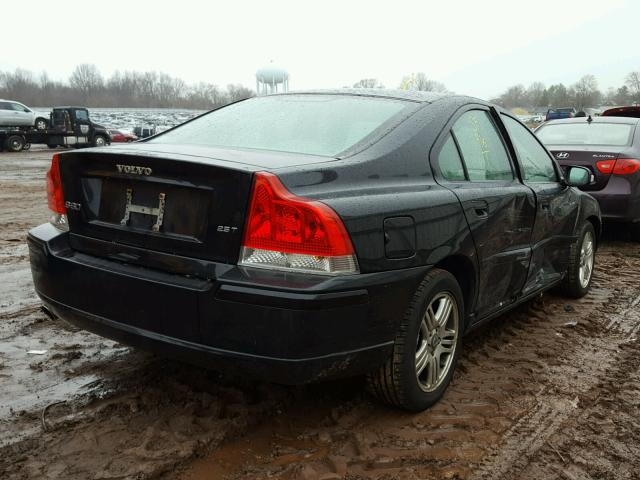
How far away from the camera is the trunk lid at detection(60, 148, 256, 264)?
2.41m

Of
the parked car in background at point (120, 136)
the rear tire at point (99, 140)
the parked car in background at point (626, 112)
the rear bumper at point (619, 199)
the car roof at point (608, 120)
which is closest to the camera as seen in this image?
the rear bumper at point (619, 199)

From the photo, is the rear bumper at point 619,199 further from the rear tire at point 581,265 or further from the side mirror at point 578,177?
the side mirror at point 578,177

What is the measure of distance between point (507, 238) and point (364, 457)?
158 centimetres

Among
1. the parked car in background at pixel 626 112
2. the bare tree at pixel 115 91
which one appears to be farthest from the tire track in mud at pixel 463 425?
the bare tree at pixel 115 91

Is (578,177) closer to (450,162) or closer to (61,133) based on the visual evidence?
(450,162)

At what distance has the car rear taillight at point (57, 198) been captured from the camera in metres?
3.00

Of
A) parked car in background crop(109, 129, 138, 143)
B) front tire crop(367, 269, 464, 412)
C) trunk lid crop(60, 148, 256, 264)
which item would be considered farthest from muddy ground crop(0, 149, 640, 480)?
parked car in background crop(109, 129, 138, 143)

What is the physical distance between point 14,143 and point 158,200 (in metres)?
29.4

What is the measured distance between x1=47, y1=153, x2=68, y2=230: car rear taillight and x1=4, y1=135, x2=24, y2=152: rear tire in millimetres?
28324

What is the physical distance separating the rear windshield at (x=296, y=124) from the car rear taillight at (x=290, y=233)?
52 cm

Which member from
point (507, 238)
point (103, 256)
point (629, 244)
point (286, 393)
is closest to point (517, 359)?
point (507, 238)

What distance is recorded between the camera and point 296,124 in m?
3.19

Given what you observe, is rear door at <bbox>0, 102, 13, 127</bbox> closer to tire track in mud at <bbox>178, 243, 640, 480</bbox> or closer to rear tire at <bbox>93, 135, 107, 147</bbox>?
rear tire at <bbox>93, 135, 107, 147</bbox>

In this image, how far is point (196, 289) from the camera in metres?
2.39
